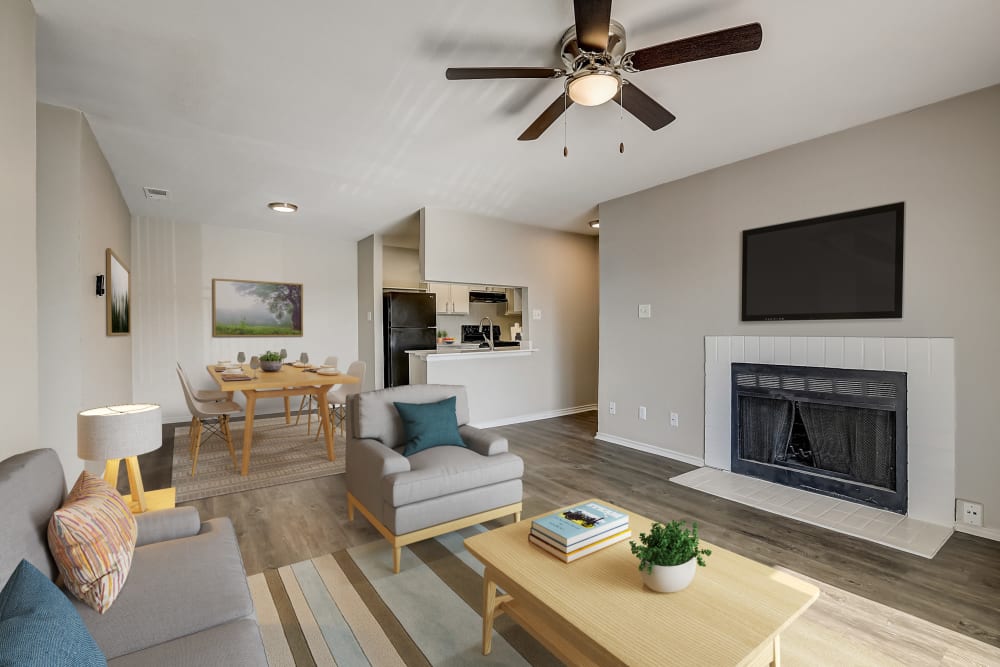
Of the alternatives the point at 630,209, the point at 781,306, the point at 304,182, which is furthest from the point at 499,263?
the point at 781,306

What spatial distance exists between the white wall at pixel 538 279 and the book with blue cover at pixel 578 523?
141 inches

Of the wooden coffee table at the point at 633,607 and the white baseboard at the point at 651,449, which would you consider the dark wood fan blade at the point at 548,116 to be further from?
the white baseboard at the point at 651,449

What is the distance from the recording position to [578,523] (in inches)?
69.9

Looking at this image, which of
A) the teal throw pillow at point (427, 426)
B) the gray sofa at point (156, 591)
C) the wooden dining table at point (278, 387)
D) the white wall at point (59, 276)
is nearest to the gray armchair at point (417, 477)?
the teal throw pillow at point (427, 426)

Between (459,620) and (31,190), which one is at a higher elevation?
(31,190)

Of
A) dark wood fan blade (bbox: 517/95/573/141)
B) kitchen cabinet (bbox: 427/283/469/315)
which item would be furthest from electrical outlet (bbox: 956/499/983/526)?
kitchen cabinet (bbox: 427/283/469/315)

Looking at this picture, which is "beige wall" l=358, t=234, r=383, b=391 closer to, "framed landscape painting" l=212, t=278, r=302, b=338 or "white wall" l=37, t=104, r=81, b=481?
"framed landscape painting" l=212, t=278, r=302, b=338

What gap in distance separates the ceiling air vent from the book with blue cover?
4872 millimetres

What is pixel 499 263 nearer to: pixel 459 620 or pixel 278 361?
pixel 278 361

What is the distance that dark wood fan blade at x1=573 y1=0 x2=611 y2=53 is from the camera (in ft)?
5.63

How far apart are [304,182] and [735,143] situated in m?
3.72

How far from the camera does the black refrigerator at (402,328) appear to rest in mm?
6273

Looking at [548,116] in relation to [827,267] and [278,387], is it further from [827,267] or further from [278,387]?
[278,387]

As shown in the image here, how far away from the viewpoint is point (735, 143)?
3.39 m
